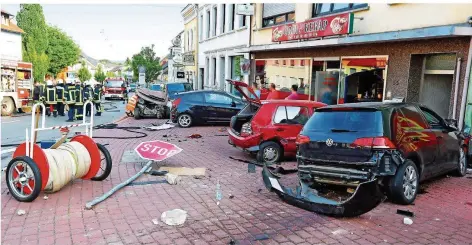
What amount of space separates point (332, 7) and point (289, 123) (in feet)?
24.2

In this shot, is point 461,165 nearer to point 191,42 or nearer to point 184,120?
point 184,120

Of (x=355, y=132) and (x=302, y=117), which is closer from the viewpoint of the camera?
(x=355, y=132)

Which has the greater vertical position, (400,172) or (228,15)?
(228,15)

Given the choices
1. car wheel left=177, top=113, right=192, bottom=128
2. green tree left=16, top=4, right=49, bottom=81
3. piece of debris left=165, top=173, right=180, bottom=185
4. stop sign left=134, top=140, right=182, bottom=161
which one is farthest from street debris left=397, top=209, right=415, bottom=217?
green tree left=16, top=4, right=49, bottom=81

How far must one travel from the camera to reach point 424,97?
10.8 meters

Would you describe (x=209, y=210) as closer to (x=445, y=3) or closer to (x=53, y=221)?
(x=53, y=221)

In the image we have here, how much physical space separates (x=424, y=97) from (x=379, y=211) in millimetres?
6837

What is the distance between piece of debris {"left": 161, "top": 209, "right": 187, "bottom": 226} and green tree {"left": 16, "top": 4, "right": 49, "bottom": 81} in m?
51.3

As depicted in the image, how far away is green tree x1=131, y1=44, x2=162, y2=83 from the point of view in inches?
2576

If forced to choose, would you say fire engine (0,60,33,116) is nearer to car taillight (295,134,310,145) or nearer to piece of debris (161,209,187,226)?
piece of debris (161,209,187,226)

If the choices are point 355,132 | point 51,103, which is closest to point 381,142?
point 355,132

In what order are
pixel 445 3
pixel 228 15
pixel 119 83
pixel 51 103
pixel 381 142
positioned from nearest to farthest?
pixel 381 142, pixel 445 3, pixel 51 103, pixel 228 15, pixel 119 83

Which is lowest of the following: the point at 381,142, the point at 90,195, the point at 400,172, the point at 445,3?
the point at 90,195

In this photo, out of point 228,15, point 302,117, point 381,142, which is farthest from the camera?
point 228,15
